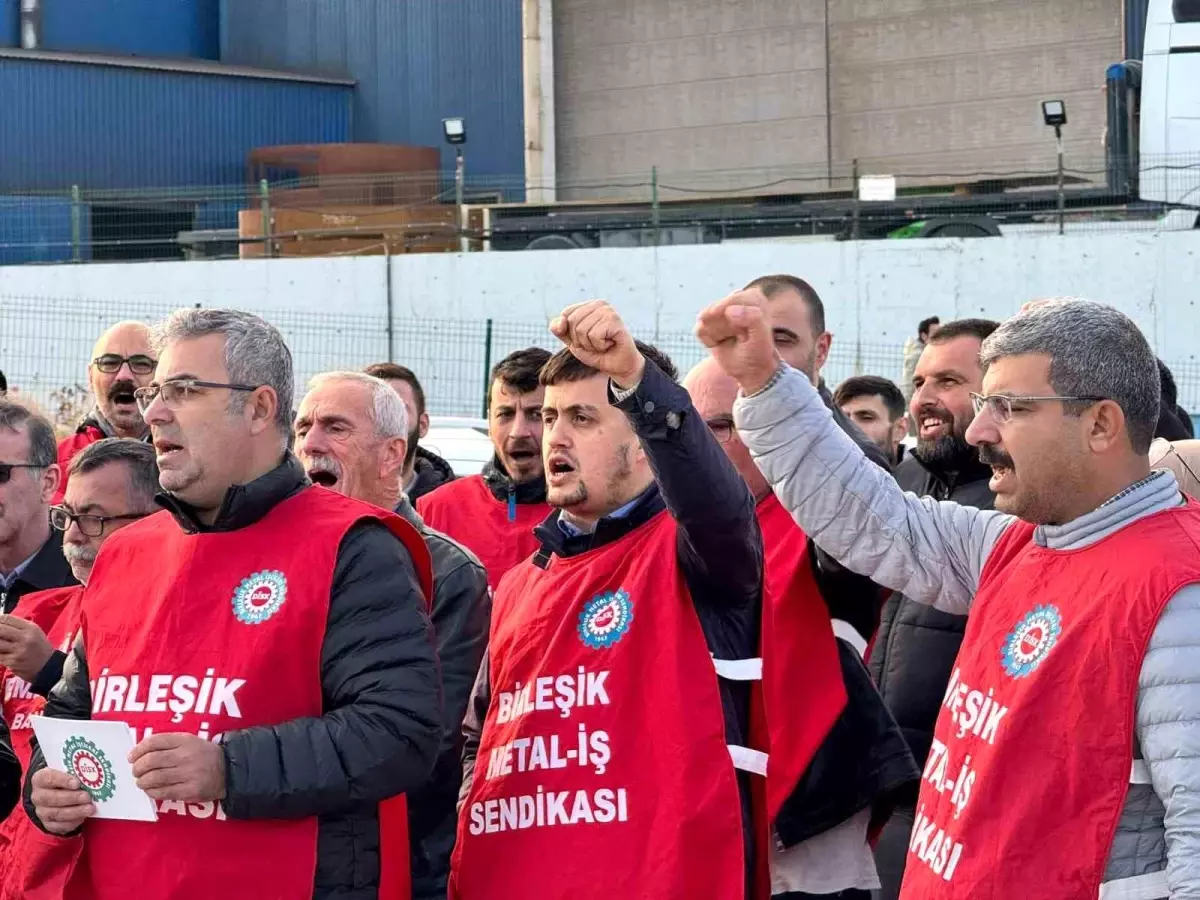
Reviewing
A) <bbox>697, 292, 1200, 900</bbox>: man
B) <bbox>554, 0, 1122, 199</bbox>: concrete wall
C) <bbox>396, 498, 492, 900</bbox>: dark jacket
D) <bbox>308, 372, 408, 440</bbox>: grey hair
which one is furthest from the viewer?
<bbox>554, 0, 1122, 199</bbox>: concrete wall

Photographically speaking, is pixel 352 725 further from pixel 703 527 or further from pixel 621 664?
pixel 703 527

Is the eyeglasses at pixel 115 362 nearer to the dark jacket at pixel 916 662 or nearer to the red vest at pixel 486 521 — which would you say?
the red vest at pixel 486 521

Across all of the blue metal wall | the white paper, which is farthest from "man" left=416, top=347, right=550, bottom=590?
the blue metal wall

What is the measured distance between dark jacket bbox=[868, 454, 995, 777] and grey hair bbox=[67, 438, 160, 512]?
1.85m

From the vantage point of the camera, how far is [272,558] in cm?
314

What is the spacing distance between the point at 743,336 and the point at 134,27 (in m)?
31.6

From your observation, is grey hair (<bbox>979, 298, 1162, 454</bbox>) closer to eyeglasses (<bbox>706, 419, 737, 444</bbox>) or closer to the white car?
eyeglasses (<bbox>706, 419, 737, 444</bbox>)

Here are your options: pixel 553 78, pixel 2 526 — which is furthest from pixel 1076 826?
pixel 553 78

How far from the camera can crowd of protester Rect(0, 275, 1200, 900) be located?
110 inches

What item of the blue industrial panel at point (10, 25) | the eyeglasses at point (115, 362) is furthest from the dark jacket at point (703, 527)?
the blue industrial panel at point (10, 25)

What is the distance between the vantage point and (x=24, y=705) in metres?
4.04

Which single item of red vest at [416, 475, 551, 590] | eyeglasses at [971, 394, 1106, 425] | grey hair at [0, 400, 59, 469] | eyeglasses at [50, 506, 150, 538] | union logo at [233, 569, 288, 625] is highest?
eyeglasses at [971, 394, 1106, 425]

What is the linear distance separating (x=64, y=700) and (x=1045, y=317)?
1980mm

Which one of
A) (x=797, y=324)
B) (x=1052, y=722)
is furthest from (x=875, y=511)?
(x=797, y=324)
